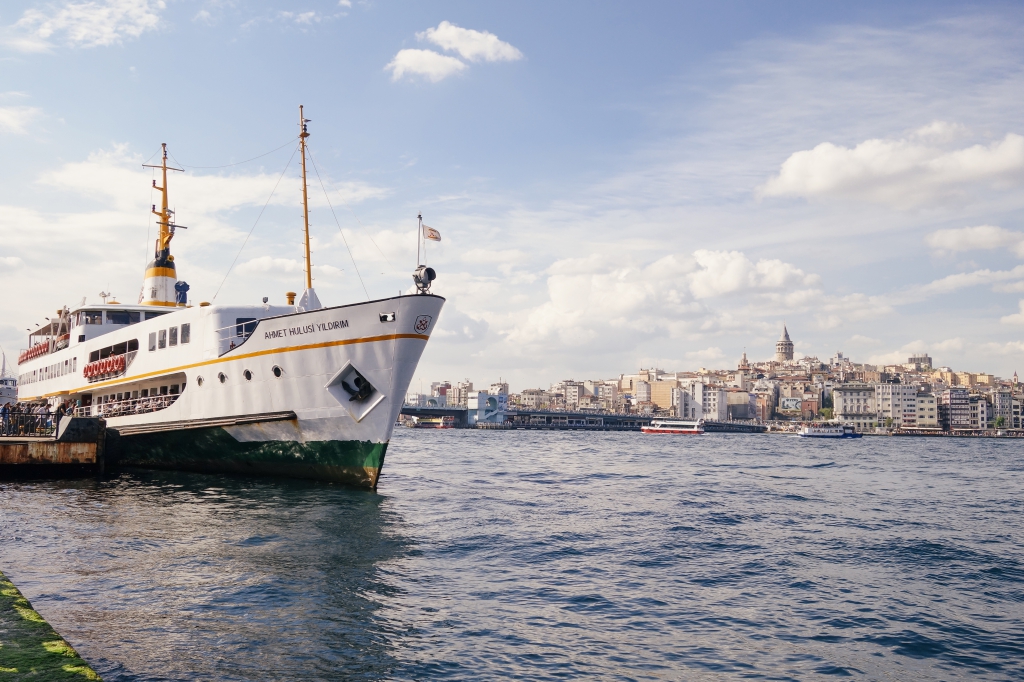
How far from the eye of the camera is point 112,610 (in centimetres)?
1027

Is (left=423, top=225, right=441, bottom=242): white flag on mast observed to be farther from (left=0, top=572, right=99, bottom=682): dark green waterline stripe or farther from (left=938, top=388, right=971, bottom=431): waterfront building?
(left=938, top=388, right=971, bottom=431): waterfront building

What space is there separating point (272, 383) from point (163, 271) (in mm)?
19227

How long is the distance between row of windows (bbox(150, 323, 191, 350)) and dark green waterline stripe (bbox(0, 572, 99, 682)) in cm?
1878

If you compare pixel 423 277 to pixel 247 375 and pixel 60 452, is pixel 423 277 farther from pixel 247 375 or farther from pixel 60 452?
pixel 60 452

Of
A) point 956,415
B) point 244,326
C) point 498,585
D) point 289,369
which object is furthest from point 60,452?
point 956,415

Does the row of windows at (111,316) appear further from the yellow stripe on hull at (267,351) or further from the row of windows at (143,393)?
the yellow stripe on hull at (267,351)

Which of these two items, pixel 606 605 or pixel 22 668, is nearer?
pixel 22 668

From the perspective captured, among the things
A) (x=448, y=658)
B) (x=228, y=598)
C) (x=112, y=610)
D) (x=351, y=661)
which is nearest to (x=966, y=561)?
(x=448, y=658)

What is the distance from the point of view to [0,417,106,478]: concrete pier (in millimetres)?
25250

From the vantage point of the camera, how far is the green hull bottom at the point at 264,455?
22875 mm

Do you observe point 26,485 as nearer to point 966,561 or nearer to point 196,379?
point 196,379

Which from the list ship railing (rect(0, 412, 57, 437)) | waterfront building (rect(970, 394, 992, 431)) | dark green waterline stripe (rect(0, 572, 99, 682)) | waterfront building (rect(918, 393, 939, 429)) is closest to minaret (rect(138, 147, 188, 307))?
ship railing (rect(0, 412, 57, 437))

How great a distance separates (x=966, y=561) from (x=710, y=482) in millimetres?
18981

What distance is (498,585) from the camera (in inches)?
494
